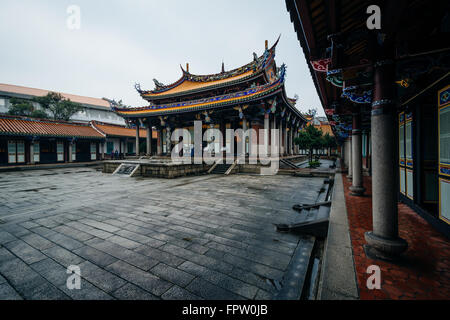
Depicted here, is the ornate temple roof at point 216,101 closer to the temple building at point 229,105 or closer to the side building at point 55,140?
the temple building at point 229,105

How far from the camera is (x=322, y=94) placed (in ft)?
19.1

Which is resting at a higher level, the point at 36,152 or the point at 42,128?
the point at 42,128

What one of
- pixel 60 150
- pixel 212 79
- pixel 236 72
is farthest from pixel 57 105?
pixel 236 72

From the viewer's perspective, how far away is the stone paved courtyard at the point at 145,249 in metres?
2.23

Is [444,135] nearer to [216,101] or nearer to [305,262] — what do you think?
[305,262]

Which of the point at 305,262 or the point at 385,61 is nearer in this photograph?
the point at 385,61

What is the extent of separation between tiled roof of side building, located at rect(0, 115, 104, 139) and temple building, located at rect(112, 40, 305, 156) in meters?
4.31

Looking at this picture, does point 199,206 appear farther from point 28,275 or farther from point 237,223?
point 28,275

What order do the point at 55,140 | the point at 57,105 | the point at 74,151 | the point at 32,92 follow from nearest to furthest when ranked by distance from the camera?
1. the point at 55,140
2. the point at 74,151
3. the point at 57,105
4. the point at 32,92

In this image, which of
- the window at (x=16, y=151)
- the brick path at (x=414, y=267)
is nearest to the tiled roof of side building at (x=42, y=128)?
the window at (x=16, y=151)

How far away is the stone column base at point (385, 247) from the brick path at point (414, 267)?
0.30 feet

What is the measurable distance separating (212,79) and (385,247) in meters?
20.0

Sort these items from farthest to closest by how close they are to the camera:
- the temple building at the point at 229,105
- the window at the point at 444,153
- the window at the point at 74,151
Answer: the window at the point at 74,151 → the temple building at the point at 229,105 → the window at the point at 444,153

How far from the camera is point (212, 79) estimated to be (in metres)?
19.8
